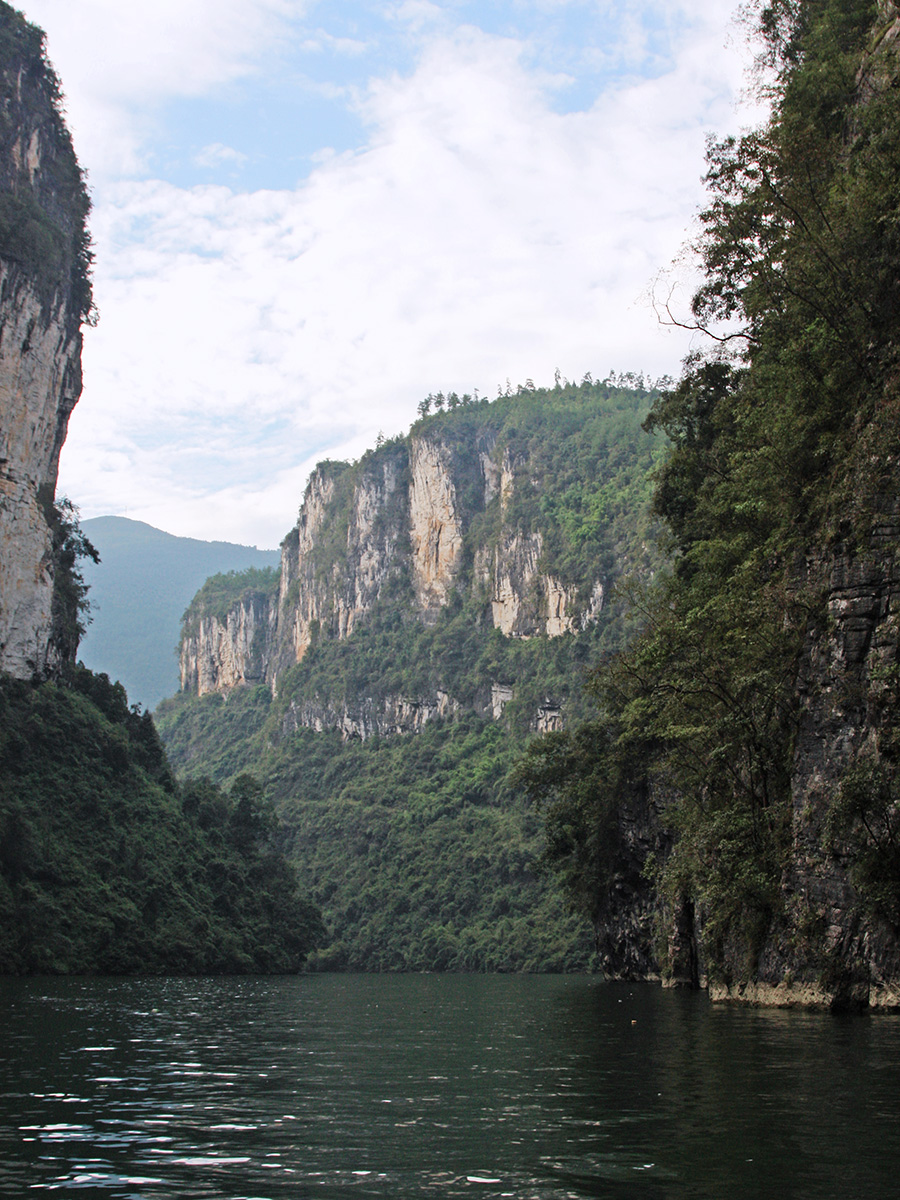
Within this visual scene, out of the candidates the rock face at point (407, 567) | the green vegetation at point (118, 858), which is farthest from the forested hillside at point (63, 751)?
the rock face at point (407, 567)

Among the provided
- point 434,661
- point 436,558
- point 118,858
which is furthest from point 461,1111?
point 436,558

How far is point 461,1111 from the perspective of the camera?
9477 mm

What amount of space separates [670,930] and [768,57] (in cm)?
2495

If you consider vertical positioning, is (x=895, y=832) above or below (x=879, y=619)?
below

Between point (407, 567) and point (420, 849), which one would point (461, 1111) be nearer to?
point (420, 849)

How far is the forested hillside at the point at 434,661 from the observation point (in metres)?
90.8

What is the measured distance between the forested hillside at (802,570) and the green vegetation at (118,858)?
28.6 meters

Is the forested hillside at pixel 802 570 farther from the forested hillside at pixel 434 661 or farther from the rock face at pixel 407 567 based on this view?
the rock face at pixel 407 567

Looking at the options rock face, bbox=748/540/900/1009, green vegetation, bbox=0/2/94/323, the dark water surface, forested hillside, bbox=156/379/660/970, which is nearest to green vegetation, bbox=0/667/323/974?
forested hillside, bbox=156/379/660/970

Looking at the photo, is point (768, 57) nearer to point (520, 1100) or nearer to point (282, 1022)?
point (282, 1022)

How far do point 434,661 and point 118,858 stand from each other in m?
74.2

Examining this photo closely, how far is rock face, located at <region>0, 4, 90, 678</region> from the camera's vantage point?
56.0 m

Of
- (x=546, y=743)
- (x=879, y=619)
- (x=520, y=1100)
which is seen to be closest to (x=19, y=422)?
(x=546, y=743)

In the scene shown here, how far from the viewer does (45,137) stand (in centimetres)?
A: 6469
